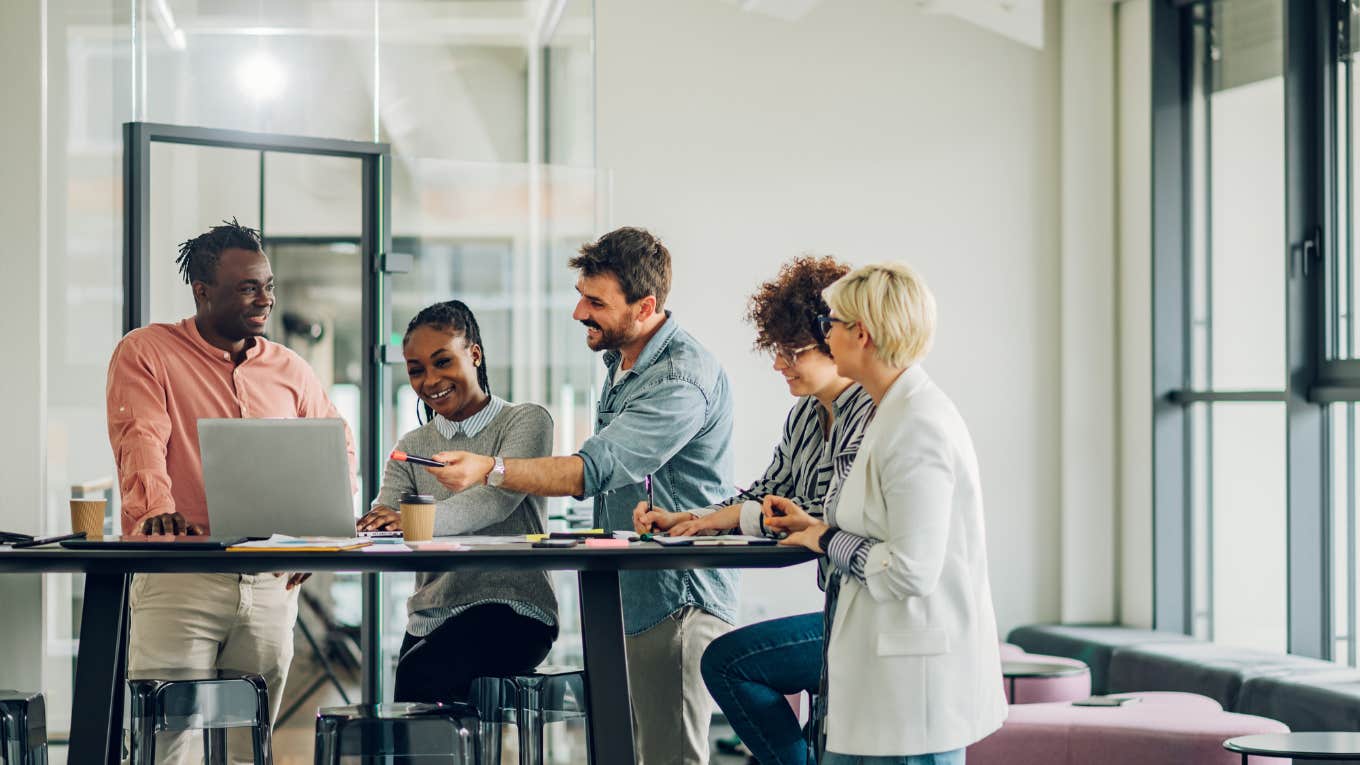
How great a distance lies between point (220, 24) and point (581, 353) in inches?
56.8

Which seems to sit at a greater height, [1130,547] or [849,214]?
[849,214]

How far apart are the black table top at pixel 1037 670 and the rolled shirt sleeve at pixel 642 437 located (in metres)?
1.87

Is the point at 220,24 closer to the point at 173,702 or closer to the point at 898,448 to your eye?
the point at 173,702

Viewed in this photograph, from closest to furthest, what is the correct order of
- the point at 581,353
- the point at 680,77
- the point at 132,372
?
1. the point at 132,372
2. the point at 581,353
3. the point at 680,77

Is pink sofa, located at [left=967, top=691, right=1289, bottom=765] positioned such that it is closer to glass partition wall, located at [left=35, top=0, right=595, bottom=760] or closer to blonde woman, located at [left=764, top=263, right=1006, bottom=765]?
glass partition wall, located at [left=35, top=0, right=595, bottom=760]

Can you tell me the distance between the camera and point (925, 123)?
20.1ft

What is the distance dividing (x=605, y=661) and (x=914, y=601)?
0.67m

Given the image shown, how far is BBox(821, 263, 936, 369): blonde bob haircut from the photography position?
8.79 feet

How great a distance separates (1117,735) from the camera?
4.23 m

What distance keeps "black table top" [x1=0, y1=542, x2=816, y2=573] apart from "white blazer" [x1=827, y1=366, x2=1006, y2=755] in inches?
9.4

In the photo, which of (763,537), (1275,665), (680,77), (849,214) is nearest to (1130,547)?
(1275,665)

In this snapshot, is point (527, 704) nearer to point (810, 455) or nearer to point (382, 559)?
point (382, 559)

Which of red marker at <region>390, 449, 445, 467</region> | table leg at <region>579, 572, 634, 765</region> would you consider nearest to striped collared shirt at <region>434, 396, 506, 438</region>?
red marker at <region>390, 449, 445, 467</region>

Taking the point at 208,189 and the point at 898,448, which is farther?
the point at 208,189
